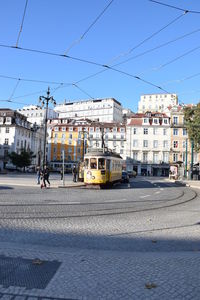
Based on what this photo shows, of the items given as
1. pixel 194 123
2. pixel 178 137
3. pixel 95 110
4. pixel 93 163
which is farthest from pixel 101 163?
pixel 95 110

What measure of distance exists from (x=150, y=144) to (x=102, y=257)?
2799 inches

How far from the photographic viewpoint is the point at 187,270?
471 centimetres

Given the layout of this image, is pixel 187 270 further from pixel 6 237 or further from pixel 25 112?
pixel 25 112

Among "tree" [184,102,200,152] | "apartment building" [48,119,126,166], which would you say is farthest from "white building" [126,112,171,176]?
"tree" [184,102,200,152]

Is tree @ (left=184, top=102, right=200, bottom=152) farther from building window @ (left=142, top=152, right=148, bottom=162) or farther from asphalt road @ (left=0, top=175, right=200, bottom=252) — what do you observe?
building window @ (left=142, top=152, right=148, bottom=162)

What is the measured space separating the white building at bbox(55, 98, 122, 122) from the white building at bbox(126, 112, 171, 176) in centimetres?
3550

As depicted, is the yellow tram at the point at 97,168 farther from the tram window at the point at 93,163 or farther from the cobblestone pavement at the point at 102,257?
the cobblestone pavement at the point at 102,257

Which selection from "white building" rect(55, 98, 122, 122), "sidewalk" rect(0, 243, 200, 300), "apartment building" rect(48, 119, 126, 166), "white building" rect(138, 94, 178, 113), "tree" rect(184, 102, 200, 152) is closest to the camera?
"sidewalk" rect(0, 243, 200, 300)

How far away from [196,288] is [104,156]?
19.3 metres

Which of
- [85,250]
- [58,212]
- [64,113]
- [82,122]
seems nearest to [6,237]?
[85,250]

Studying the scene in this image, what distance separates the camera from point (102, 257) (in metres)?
5.38

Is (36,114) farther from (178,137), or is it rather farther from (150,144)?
(178,137)

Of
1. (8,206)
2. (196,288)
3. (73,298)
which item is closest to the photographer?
(73,298)

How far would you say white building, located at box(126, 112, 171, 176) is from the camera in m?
74.6
